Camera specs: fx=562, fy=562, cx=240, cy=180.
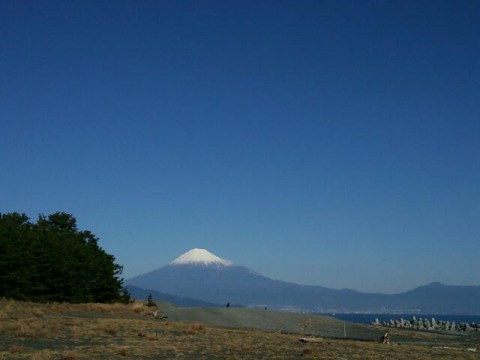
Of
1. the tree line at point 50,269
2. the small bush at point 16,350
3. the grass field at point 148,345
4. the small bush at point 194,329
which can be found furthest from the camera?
the tree line at point 50,269

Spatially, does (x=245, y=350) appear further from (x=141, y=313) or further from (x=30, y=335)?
(x=141, y=313)

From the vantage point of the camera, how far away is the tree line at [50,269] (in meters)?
53.7

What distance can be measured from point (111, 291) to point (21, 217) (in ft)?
53.2

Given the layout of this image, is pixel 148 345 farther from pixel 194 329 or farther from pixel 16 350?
pixel 194 329

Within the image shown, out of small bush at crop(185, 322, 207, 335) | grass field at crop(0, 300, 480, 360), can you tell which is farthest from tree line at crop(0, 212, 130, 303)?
small bush at crop(185, 322, 207, 335)

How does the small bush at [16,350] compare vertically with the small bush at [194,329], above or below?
below

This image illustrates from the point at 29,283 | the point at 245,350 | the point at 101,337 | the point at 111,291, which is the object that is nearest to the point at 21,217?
the point at 111,291

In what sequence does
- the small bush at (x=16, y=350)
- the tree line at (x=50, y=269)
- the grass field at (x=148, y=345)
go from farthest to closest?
the tree line at (x=50, y=269) < the grass field at (x=148, y=345) < the small bush at (x=16, y=350)

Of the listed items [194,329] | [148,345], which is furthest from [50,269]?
[148,345]

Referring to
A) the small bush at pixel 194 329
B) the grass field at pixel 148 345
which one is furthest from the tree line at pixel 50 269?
the small bush at pixel 194 329

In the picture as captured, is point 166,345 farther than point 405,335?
No

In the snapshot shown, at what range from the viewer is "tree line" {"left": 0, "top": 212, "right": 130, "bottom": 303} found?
5369 cm

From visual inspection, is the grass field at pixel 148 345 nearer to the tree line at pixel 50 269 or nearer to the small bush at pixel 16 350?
the small bush at pixel 16 350

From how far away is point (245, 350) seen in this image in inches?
1202
